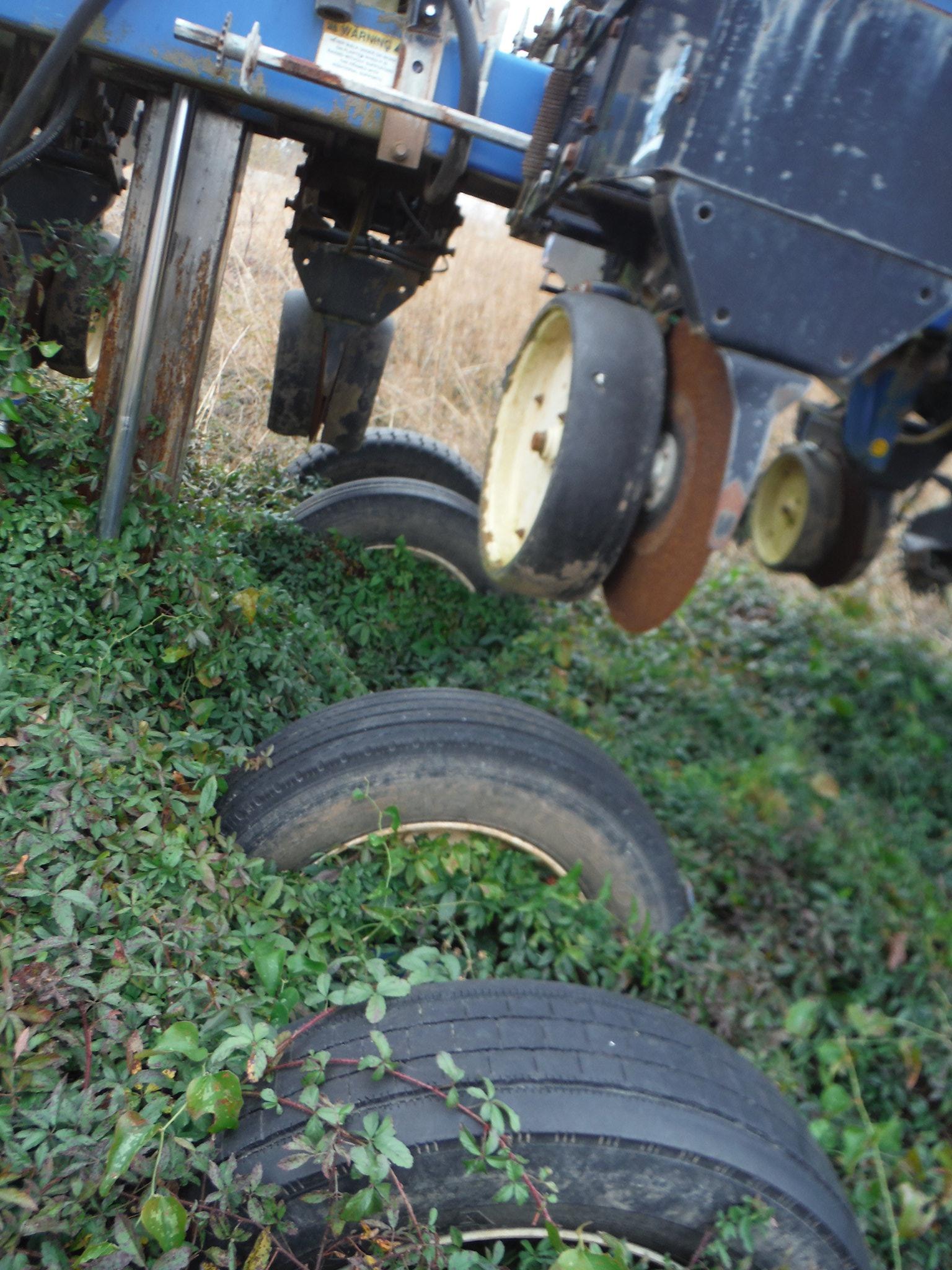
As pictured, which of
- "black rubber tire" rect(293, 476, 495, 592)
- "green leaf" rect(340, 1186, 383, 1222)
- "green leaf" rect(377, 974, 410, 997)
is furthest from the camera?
"black rubber tire" rect(293, 476, 495, 592)

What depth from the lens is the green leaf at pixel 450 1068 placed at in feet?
4.44

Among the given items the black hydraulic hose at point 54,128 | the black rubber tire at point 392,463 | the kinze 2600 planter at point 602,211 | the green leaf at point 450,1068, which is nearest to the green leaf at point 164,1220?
the green leaf at point 450,1068

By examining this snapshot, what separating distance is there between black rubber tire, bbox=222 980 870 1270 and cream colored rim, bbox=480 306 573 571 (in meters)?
0.85

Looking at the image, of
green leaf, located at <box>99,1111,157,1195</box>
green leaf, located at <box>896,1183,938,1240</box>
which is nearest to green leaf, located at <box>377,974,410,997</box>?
green leaf, located at <box>99,1111,157,1195</box>

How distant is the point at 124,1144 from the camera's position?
1.16 m

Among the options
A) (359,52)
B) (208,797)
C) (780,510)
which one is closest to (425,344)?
(780,510)

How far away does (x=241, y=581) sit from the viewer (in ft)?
7.27

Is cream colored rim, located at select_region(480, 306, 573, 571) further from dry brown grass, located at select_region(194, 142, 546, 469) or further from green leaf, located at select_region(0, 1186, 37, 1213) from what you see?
green leaf, located at select_region(0, 1186, 37, 1213)

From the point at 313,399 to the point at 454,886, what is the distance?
1.86 metres

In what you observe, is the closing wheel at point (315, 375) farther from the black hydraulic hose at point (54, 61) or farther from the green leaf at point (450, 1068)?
the green leaf at point (450, 1068)

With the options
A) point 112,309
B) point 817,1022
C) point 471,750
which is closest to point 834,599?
point 817,1022

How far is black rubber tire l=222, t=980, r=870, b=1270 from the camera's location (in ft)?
4.37

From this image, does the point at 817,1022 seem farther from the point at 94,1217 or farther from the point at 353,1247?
the point at 94,1217

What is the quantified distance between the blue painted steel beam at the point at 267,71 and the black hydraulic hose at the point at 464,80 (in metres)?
0.06
